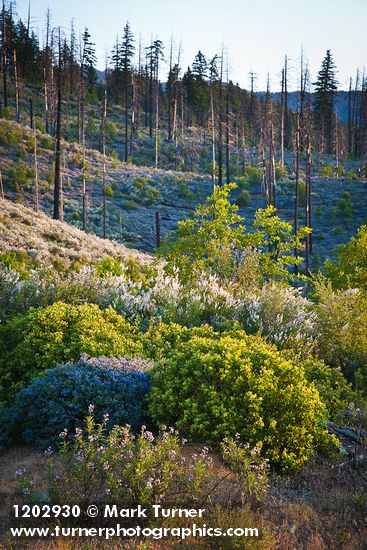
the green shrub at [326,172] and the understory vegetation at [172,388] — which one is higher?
the green shrub at [326,172]

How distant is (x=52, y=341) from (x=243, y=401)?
272 cm

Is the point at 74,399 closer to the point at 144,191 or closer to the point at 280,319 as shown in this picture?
the point at 280,319

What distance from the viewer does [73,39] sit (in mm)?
69938

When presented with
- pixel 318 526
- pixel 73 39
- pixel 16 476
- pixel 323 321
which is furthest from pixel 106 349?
pixel 73 39

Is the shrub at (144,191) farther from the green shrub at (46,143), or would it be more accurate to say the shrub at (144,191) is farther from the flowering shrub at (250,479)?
the flowering shrub at (250,479)

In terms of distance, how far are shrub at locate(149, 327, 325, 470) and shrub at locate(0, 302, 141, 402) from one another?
117cm

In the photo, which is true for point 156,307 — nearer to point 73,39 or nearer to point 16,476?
point 16,476

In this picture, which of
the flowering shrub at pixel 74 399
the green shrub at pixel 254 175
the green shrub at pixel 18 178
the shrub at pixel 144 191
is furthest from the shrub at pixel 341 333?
the green shrub at pixel 254 175

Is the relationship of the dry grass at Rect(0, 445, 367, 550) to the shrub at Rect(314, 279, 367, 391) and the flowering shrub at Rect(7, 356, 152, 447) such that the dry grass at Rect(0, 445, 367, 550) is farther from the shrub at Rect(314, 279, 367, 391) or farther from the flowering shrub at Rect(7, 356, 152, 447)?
the shrub at Rect(314, 279, 367, 391)

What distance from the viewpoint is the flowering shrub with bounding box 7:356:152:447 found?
16.6 feet

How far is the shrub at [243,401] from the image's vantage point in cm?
479

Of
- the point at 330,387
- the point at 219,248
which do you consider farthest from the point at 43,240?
the point at 330,387

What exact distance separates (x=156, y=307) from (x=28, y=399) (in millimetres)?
3754

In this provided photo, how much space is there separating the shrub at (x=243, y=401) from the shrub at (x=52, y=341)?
1170 millimetres
